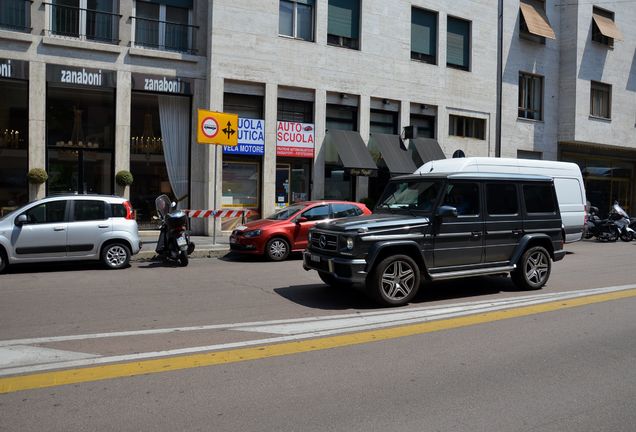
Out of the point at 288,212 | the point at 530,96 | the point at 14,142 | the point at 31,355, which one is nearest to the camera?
the point at 31,355

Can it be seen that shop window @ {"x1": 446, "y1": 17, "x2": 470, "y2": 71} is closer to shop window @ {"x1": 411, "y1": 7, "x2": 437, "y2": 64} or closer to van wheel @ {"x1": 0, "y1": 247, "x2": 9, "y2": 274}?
shop window @ {"x1": 411, "y1": 7, "x2": 437, "y2": 64}

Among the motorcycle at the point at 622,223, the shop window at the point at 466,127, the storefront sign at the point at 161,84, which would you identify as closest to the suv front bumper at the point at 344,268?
the storefront sign at the point at 161,84

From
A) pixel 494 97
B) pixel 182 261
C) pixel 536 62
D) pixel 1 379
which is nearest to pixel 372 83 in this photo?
pixel 494 97

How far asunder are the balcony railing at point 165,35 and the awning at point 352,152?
234 inches

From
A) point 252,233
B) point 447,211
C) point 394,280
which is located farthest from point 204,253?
point 447,211

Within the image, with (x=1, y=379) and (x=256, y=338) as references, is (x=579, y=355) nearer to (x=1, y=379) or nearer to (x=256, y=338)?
(x=256, y=338)

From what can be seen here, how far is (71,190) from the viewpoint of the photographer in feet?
58.7

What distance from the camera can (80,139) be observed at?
711 inches

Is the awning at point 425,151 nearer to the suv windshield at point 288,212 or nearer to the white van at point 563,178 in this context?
the white van at point 563,178

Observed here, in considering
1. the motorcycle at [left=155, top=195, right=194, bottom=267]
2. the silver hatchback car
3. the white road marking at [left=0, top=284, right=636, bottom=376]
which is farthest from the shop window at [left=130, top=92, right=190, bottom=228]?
the white road marking at [left=0, top=284, right=636, bottom=376]

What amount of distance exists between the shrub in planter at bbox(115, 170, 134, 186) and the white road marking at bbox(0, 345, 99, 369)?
12.6 metres

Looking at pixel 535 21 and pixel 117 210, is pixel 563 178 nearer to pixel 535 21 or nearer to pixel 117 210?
pixel 117 210

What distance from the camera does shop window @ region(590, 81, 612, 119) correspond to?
95.6ft

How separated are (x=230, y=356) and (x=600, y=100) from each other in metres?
29.7
